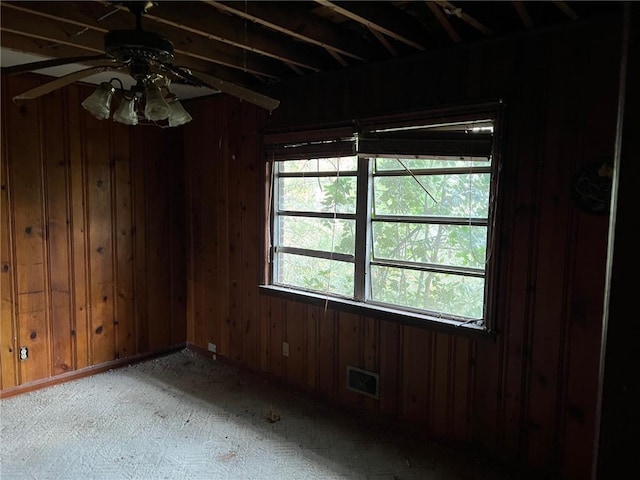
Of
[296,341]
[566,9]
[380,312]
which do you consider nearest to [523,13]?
[566,9]

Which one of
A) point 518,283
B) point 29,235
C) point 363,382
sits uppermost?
point 29,235

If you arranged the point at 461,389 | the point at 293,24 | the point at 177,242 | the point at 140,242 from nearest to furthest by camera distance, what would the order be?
1. the point at 293,24
2. the point at 461,389
3. the point at 140,242
4. the point at 177,242

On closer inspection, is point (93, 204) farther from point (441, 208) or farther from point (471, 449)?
point (471, 449)

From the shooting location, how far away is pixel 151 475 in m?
2.36

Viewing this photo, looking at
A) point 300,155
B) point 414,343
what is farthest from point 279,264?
point 414,343

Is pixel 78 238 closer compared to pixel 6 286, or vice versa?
pixel 6 286

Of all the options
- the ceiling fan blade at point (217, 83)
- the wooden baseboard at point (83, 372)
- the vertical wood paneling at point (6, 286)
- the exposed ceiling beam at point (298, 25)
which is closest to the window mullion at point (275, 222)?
the exposed ceiling beam at point (298, 25)

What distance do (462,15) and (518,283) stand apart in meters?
1.38

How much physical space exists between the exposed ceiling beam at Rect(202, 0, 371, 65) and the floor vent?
80.7 inches

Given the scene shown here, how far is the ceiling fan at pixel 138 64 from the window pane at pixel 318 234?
4.39 ft

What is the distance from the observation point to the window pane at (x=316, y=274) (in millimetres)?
3141

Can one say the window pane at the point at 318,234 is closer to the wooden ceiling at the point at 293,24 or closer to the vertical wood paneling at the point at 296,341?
the vertical wood paneling at the point at 296,341

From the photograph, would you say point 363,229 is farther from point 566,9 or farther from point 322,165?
point 566,9

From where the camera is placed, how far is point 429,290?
108 inches
